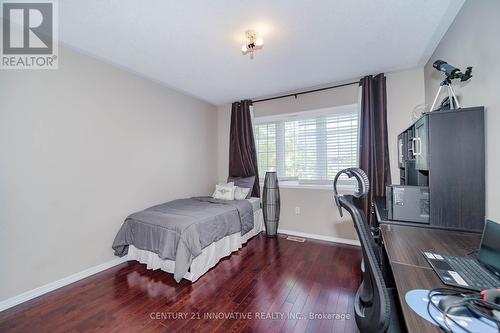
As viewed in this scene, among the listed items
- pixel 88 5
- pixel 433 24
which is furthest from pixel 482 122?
pixel 88 5

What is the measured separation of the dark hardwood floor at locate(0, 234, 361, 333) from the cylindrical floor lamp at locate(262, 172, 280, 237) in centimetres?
85

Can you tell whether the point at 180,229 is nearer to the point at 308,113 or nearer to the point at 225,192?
the point at 225,192

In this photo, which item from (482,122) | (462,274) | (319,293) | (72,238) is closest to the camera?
(462,274)

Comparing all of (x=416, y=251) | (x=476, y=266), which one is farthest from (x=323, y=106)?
(x=476, y=266)

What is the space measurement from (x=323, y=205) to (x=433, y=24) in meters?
2.43

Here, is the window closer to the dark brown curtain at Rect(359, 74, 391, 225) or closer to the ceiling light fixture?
the dark brown curtain at Rect(359, 74, 391, 225)

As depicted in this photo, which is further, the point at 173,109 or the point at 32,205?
the point at 173,109

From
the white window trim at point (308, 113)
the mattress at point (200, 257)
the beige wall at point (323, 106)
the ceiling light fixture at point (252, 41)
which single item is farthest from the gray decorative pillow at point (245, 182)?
the ceiling light fixture at point (252, 41)

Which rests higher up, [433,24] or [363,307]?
[433,24]

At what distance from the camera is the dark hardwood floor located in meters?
1.62

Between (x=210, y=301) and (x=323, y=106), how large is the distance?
3021 mm

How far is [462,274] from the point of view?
3.01 feet

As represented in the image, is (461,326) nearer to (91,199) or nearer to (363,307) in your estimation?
(363,307)

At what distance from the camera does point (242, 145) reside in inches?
156
